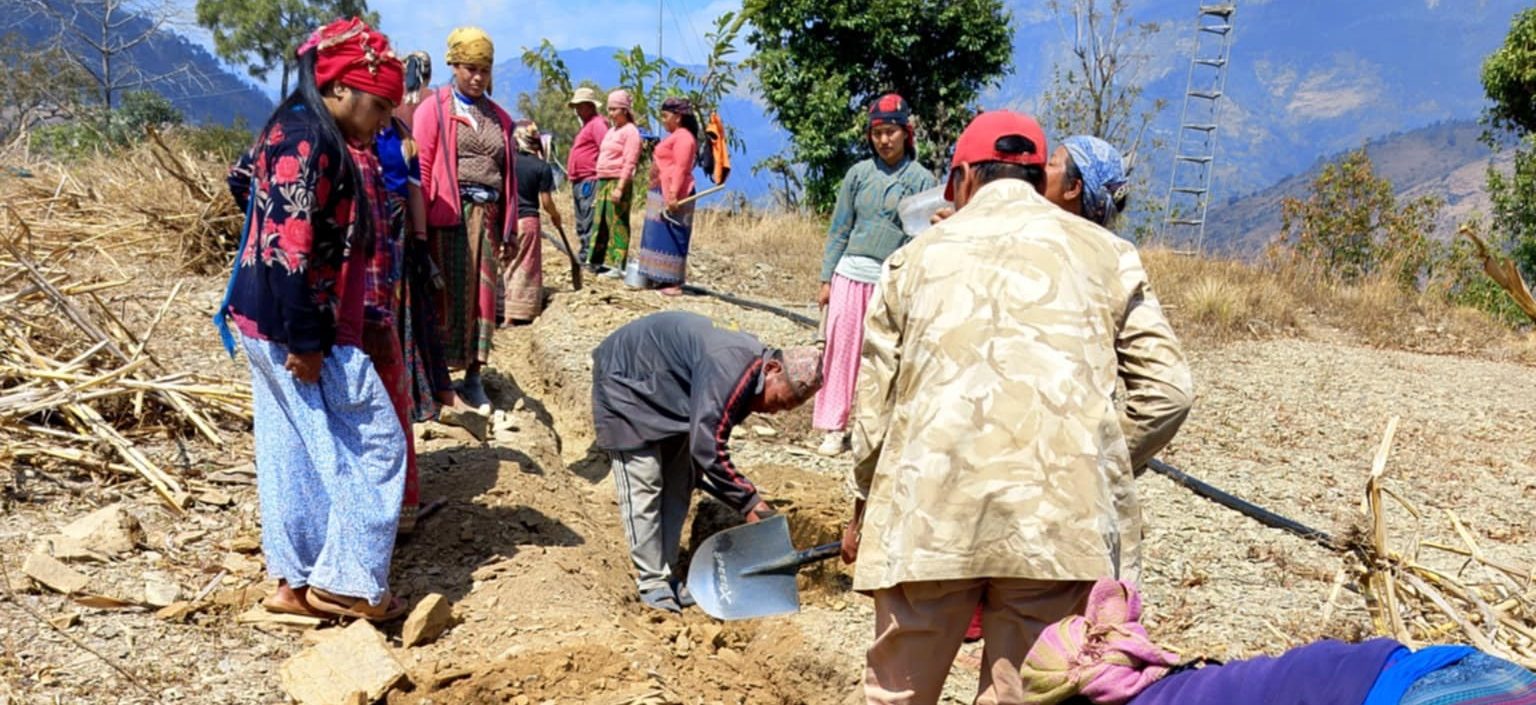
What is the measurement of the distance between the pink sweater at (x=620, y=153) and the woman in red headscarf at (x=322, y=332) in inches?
212

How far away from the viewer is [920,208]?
4520mm

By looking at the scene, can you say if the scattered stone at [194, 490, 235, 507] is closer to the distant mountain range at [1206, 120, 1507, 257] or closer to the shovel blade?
the shovel blade

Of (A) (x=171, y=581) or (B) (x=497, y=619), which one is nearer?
(A) (x=171, y=581)

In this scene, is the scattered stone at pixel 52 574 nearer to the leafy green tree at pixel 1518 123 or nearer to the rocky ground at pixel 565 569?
the rocky ground at pixel 565 569

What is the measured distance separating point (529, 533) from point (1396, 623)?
2736mm

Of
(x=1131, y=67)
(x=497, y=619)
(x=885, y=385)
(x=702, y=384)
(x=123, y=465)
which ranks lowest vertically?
(x=497, y=619)

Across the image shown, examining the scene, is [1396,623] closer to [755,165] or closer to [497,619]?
[497,619]

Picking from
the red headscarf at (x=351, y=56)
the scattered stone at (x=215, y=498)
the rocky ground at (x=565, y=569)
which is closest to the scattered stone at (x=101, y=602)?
the rocky ground at (x=565, y=569)

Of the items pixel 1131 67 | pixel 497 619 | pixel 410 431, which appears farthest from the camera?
pixel 1131 67

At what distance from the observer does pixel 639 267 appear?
8.71 metres

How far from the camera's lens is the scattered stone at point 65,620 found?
9.09ft

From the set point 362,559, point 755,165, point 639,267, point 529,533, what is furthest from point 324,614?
point 755,165

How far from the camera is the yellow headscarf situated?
4602 mm

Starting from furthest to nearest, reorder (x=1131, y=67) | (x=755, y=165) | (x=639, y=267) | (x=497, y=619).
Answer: (x=1131, y=67)
(x=755, y=165)
(x=639, y=267)
(x=497, y=619)
